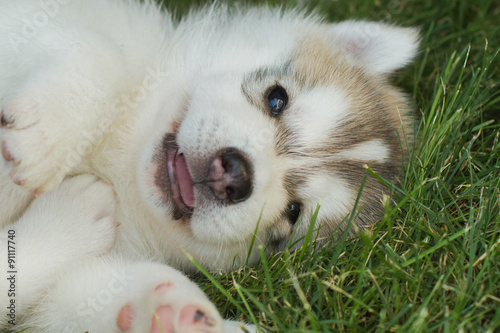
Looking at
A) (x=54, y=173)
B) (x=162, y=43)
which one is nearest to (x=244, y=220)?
(x=54, y=173)

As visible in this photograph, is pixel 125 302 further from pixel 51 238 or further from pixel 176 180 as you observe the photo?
pixel 176 180

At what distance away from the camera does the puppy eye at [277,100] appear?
3.14 m

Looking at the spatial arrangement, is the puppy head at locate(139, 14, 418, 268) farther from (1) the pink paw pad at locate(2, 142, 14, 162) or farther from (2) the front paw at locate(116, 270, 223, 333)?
(1) the pink paw pad at locate(2, 142, 14, 162)

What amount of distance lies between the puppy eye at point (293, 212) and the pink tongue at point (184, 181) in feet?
2.00

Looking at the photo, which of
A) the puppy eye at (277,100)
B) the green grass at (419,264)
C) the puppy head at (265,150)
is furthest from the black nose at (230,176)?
the puppy eye at (277,100)

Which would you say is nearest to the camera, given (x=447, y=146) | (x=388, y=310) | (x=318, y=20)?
(x=388, y=310)

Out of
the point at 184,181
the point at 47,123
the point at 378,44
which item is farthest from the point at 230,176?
Result: the point at 378,44

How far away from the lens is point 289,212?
3.08m

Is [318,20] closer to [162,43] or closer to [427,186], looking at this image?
[162,43]

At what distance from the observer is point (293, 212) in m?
3.09

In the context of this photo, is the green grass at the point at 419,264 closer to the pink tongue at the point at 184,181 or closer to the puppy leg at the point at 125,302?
the puppy leg at the point at 125,302

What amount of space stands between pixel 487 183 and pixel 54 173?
248 centimetres

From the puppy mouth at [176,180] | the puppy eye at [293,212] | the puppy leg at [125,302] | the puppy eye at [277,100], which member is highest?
the puppy eye at [277,100]

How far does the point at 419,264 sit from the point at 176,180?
1372 mm
